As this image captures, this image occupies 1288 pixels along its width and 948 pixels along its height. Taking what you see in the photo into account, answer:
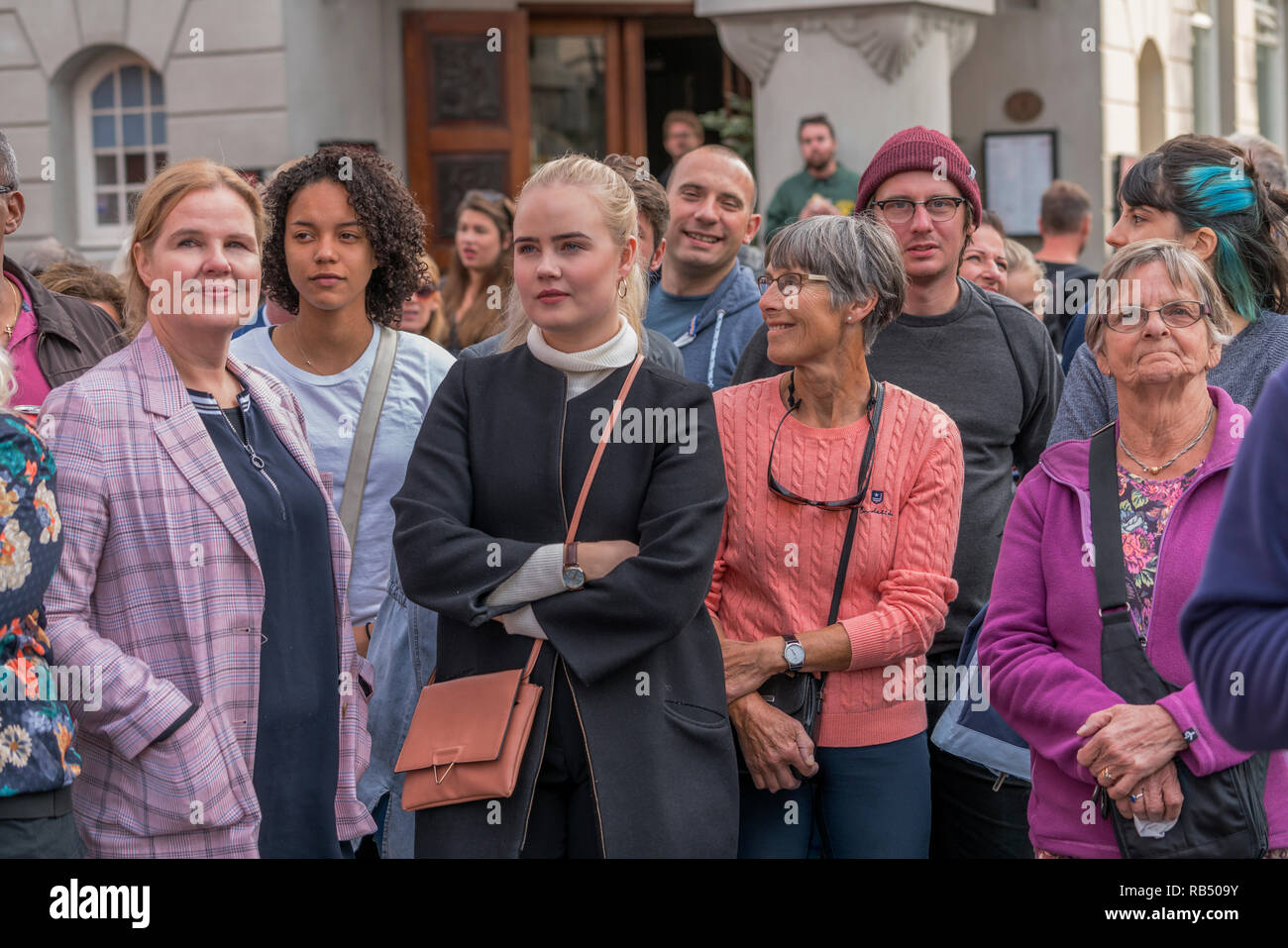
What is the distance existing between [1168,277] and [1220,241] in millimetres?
695

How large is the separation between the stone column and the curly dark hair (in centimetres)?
814

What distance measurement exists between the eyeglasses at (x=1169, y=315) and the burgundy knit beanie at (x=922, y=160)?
1154 millimetres

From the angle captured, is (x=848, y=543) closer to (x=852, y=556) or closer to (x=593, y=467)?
(x=852, y=556)

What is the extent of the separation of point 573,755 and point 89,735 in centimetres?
98

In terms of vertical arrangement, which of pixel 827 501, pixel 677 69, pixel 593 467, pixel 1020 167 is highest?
pixel 677 69

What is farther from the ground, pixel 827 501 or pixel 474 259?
pixel 474 259

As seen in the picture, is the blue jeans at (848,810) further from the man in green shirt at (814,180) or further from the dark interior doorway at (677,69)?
the dark interior doorway at (677,69)

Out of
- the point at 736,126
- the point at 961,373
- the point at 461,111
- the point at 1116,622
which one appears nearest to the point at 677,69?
the point at 736,126

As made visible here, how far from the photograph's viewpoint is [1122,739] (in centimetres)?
303

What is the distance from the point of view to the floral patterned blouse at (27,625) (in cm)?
263

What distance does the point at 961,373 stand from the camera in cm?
422
